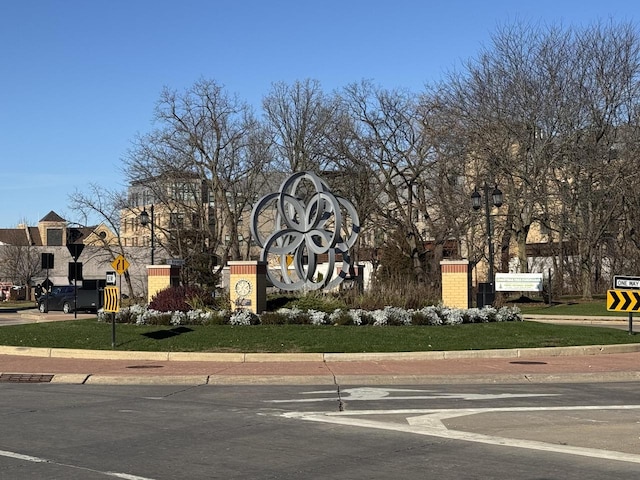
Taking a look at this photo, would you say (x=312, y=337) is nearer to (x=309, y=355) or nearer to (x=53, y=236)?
(x=309, y=355)

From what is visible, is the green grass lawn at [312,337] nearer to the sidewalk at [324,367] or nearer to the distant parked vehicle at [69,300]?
the sidewalk at [324,367]

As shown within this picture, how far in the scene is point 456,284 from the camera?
28.0 meters

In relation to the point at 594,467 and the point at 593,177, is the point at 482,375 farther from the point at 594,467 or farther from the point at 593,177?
the point at 593,177

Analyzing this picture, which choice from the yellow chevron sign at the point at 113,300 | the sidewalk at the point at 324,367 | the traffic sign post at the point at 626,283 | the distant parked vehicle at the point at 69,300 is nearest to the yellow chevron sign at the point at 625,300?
the traffic sign post at the point at 626,283

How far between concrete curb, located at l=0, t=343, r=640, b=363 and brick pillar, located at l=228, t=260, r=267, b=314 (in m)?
6.30

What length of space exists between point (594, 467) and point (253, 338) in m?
13.7

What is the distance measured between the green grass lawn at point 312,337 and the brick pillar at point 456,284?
392 centimetres

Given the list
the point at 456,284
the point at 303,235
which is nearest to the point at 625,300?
the point at 456,284

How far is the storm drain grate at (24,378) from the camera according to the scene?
53.7 feet

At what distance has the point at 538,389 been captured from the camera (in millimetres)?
14602

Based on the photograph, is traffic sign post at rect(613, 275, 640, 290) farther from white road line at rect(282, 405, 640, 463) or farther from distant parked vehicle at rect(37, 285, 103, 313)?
distant parked vehicle at rect(37, 285, 103, 313)

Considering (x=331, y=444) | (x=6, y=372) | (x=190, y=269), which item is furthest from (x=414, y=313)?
(x=190, y=269)

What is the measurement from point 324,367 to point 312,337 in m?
3.67

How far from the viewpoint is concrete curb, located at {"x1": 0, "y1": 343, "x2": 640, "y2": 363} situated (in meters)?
18.8
